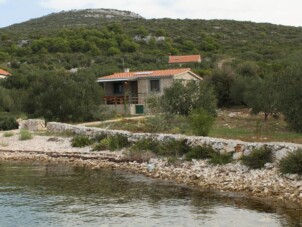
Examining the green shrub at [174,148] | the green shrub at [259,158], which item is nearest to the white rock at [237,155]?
the green shrub at [259,158]

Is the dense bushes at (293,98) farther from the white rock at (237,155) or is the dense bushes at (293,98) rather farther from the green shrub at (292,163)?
the green shrub at (292,163)

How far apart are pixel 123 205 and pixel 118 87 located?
3333 cm

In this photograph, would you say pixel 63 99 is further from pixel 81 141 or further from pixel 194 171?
pixel 194 171

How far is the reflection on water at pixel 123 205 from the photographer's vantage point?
10.7 meters

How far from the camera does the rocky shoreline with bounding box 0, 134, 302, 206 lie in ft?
43.3

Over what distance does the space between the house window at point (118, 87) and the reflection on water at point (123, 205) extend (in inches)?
1126

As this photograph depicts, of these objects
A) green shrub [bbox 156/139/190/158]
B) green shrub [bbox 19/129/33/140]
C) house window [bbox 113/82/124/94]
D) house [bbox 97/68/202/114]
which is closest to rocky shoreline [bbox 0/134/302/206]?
green shrub [bbox 156/139/190/158]

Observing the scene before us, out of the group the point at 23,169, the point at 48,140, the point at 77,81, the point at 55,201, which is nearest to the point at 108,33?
the point at 77,81

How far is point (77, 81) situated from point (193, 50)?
39.7m

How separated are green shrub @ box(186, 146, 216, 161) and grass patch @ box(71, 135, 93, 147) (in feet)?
25.2

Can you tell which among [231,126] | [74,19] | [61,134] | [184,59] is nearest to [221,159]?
[231,126]

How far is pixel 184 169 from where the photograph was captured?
54.7ft

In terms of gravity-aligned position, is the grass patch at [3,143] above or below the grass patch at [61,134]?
below

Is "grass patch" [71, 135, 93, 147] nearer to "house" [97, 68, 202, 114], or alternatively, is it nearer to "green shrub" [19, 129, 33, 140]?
"green shrub" [19, 129, 33, 140]
